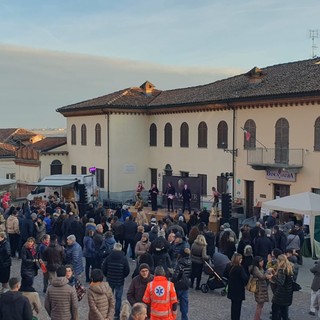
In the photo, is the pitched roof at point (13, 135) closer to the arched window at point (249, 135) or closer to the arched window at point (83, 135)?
the arched window at point (83, 135)

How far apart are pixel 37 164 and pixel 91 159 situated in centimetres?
520

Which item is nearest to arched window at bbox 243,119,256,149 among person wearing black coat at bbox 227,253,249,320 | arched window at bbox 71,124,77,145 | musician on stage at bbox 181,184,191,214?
musician on stage at bbox 181,184,191,214

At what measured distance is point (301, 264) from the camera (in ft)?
55.6

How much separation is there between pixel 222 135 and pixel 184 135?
12.1 feet

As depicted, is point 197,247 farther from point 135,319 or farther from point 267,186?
point 267,186

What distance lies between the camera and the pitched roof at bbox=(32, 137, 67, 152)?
4062cm

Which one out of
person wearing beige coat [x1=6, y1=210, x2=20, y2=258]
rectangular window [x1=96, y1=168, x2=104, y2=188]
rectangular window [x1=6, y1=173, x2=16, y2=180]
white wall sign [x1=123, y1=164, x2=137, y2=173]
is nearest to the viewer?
person wearing beige coat [x1=6, y1=210, x2=20, y2=258]

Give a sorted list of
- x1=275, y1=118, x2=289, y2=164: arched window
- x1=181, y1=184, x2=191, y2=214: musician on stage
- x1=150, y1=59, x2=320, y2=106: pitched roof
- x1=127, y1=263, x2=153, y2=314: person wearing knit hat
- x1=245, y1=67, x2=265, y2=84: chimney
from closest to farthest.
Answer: x1=127, y1=263, x2=153, y2=314: person wearing knit hat < x1=150, y1=59, x2=320, y2=106: pitched roof < x1=275, y1=118, x2=289, y2=164: arched window < x1=181, y1=184, x2=191, y2=214: musician on stage < x1=245, y1=67, x2=265, y2=84: chimney

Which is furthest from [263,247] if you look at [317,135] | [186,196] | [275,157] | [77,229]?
[186,196]

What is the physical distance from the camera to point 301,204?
58.2 ft

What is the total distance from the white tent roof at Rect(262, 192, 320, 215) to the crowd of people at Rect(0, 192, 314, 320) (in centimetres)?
103

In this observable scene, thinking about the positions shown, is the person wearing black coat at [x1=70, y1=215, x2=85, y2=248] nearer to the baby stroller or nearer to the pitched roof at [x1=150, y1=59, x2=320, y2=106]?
the baby stroller

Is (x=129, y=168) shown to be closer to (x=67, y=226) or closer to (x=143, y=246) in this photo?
(x=67, y=226)

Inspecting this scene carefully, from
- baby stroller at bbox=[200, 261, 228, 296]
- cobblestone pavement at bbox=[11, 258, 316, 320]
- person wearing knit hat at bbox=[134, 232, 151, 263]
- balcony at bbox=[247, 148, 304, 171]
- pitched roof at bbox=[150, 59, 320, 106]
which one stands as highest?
pitched roof at bbox=[150, 59, 320, 106]
